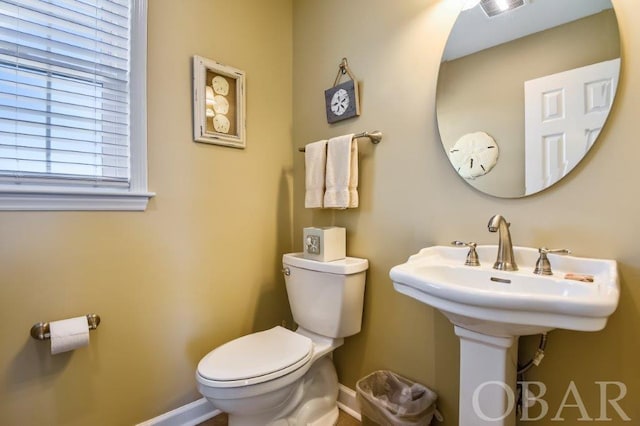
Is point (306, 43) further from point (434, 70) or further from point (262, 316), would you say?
point (262, 316)

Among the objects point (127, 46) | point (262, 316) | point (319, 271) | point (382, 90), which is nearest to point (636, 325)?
point (319, 271)

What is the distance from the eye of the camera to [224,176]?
1607mm

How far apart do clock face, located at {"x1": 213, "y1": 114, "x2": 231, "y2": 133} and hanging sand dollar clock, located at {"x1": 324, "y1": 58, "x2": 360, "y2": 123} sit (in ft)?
1.78

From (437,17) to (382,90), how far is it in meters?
0.35

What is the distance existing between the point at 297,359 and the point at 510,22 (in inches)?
59.4

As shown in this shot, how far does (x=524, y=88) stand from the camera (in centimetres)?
106

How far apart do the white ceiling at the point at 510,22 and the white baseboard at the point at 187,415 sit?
1958 millimetres

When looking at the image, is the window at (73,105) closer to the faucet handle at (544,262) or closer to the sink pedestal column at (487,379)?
the sink pedestal column at (487,379)

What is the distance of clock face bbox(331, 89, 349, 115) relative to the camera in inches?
61.0

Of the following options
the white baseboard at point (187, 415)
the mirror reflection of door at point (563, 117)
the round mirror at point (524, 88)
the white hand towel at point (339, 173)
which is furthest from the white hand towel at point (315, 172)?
the white baseboard at point (187, 415)

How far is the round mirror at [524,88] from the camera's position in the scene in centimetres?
93

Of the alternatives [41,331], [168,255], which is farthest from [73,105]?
[41,331]

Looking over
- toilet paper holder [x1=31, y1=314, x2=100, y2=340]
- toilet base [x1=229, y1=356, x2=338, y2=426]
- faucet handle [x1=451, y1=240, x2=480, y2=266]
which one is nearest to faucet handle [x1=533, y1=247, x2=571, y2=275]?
faucet handle [x1=451, y1=240, x2=480, y2=266]

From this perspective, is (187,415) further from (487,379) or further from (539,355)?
(539,355)
